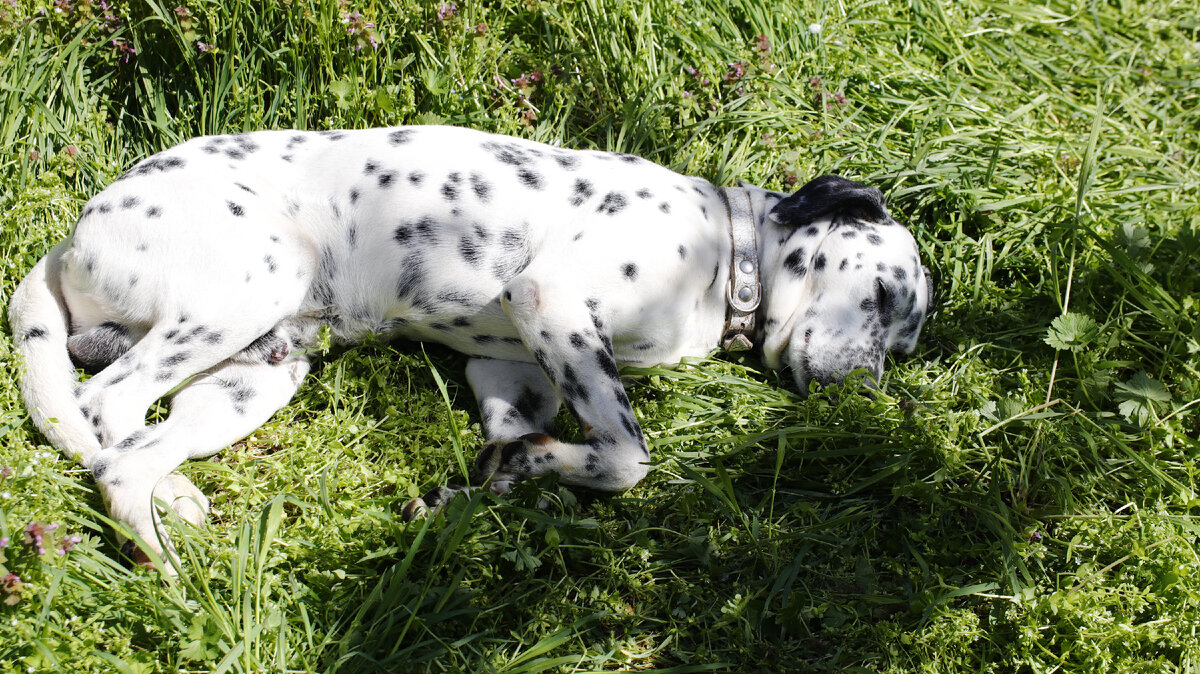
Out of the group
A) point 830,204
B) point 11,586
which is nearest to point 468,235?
point 830,204

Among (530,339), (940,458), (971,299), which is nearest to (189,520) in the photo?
(530,339)

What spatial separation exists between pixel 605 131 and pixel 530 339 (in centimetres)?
177

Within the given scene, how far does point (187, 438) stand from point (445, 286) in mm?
1078

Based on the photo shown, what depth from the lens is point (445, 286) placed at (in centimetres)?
356

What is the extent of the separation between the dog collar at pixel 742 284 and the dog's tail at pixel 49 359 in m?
2.41

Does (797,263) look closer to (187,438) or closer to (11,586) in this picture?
(187,438)

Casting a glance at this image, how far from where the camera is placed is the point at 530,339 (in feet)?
11.0

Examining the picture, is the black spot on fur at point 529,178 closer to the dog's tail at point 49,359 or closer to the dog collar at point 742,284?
the dog collar at point 742,284

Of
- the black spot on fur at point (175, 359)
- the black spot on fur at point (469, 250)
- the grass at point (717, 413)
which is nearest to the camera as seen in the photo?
Result: the grass at point (717, 413)

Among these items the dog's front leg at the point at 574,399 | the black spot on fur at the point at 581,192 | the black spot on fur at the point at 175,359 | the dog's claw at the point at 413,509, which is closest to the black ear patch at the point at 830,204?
the black spot on fur at the point at 581,192

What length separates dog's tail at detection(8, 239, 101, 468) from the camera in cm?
312

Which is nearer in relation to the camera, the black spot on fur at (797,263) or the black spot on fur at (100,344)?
the black spot on fur at (100,344)

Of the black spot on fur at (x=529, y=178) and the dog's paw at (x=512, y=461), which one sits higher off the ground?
the black spot on fur at (x=529, y=178)

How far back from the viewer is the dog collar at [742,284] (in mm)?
3760
